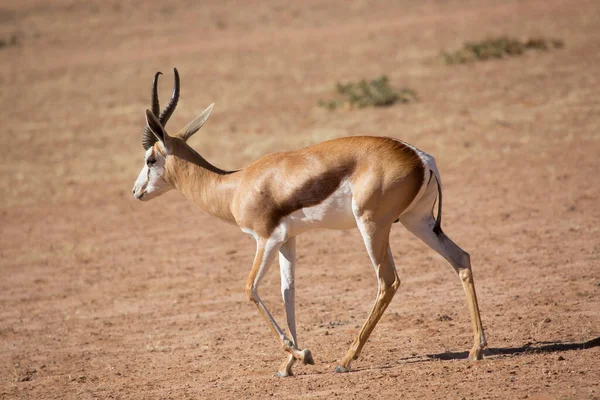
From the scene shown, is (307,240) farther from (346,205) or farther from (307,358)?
(346,205)

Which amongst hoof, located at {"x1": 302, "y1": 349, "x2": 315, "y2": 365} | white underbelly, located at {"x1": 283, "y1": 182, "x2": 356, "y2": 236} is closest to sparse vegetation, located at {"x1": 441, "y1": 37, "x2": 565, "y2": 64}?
white underbelly, located at {"x1": 283, "y1": 182, "x2": 356, "y2": 236}

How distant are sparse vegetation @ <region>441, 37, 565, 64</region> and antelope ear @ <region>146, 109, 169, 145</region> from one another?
1719 cm

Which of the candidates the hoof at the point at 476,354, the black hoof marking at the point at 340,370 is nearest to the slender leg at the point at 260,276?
the black hoof marking at the point at 340,370

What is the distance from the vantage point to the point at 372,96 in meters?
20.6

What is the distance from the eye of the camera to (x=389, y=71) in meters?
24.6

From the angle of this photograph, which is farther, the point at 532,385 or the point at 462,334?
the point at 462,334

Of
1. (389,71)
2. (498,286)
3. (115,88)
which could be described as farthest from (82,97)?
(498,286)

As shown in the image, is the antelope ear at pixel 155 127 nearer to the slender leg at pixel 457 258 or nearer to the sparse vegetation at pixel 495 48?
the slender leg at pixel 457 258

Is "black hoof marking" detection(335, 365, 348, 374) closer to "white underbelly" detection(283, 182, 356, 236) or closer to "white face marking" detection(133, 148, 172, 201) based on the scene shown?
"white underbelly" detection(283, 182, 356, 236)

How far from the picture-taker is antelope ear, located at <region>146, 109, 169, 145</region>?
25.9ft

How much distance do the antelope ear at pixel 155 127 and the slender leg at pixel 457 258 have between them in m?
2.39

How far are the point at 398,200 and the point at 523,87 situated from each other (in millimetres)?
14346

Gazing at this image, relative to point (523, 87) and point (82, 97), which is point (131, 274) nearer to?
point (523, 87)

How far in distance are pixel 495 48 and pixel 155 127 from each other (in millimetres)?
18214
